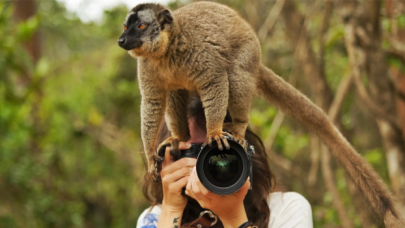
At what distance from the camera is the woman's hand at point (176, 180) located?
1913mm

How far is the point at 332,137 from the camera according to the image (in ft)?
7.70

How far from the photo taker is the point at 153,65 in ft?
7.11

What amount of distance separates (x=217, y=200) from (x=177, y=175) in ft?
0.81

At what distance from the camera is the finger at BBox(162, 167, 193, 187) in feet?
6.26

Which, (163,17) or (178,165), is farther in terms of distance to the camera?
(163,17)

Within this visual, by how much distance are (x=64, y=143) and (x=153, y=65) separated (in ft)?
15.0

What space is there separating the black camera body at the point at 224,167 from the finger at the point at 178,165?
0.53 ft

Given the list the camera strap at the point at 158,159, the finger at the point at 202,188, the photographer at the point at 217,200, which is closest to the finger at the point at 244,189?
the photographer at the point at 217,200

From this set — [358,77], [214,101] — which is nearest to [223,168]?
[214,101]

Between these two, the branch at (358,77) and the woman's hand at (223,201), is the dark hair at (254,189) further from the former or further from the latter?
the branch at (358,77)

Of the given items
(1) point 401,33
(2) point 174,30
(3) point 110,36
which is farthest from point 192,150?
(3) point 110,36

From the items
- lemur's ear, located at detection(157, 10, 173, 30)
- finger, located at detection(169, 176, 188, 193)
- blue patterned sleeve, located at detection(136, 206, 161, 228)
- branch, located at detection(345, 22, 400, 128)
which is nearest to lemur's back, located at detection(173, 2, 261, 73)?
lemur's ear, located at detection(157, 10, 173, 30)

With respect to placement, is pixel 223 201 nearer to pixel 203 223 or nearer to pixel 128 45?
pixel 203 223


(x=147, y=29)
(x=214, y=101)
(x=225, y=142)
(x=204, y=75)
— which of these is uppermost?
(x=147, y=29)
